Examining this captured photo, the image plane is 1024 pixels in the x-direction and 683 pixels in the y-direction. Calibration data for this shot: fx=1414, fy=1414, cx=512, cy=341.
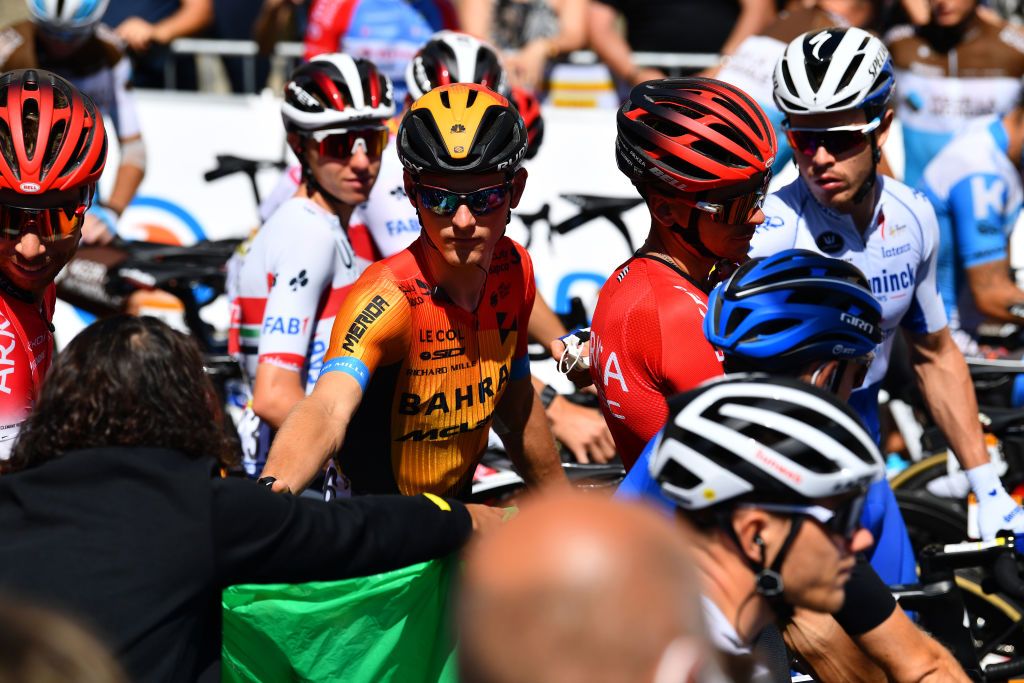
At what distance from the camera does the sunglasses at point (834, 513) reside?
2.86 meters

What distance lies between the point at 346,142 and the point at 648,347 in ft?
7.96

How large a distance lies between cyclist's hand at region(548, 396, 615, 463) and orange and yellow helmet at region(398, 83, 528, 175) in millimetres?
1505

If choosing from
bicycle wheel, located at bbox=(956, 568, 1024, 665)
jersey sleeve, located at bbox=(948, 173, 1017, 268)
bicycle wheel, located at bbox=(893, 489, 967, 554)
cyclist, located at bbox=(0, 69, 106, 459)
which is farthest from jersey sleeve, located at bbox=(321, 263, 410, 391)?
jersey sleeve, located at bbox=(948, 173, 1017, 268)

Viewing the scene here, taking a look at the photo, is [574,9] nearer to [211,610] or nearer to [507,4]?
[507,4]

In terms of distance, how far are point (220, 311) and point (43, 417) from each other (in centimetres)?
704

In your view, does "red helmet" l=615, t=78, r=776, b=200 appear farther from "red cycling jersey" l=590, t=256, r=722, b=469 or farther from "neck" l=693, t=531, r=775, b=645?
"neck" l=693, t=531, r=775, b=645

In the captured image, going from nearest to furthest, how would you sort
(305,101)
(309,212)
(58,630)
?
1. (58,630)
2. (309,212)
3. (305,101)

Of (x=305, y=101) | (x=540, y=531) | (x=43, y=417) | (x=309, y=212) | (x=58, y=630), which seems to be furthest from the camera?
(x=305, y=101)

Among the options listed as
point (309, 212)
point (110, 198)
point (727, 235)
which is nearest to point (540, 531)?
point (727, 235)

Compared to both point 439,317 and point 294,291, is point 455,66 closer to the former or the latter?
point 294,291

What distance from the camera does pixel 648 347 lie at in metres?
4.04

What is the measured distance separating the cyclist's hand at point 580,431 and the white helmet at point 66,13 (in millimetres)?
4647

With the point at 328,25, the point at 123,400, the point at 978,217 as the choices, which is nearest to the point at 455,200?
the point at 123,400

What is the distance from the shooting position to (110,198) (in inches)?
358
